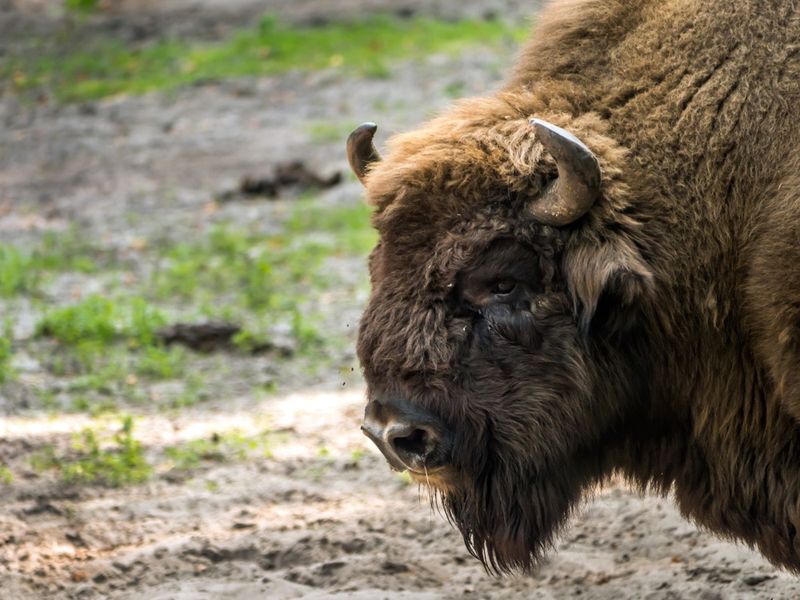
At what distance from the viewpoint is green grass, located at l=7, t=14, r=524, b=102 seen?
15289mm

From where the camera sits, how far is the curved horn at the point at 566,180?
3996mm

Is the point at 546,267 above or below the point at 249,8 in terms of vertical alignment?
above

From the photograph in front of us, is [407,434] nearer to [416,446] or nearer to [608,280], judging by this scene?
[416,446]

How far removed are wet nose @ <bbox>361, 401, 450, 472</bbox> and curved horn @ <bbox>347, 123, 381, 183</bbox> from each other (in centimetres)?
99

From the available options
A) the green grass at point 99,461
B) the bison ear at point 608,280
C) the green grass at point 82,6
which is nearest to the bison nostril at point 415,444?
the bison ear at point 608,280

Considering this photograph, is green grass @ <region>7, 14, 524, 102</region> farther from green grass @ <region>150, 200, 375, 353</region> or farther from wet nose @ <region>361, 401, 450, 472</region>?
wet nose @ <region>361, 401, 450, 472</region>

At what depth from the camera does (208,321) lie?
8391 mm

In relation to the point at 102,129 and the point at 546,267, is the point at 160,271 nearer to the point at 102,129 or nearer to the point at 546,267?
the point at 102,129

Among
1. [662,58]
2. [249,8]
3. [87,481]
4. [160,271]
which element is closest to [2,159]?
[160,271]

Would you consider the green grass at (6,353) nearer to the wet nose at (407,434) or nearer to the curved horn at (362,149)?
the curved horn at (362,149)

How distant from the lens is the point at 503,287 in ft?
13.9

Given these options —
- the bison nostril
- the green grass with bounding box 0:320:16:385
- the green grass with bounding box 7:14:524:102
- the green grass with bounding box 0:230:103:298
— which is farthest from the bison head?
the green grass with bounding box 7:14:524:102

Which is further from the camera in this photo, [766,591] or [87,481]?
[87,481]

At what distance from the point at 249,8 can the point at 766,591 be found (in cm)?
1427
